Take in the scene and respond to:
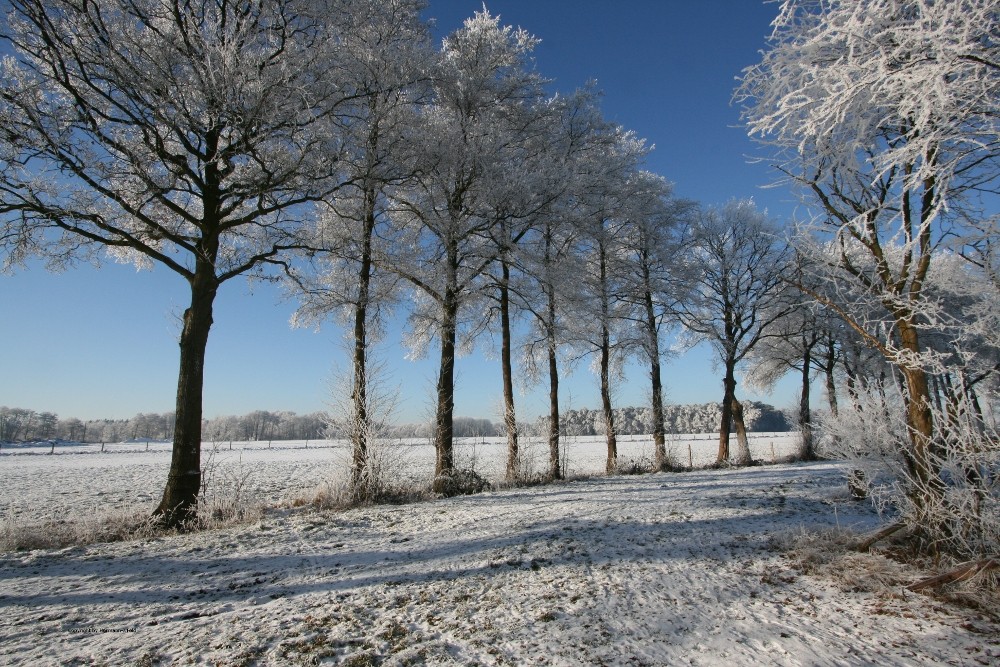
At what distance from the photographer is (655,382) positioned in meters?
16.0

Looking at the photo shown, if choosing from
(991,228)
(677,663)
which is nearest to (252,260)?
(677,663)

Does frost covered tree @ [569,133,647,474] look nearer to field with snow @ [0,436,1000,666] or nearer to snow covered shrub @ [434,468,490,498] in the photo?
snow covered shrub @ [434,468,490,498]

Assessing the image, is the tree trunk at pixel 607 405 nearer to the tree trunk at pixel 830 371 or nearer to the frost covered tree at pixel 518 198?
the frost covered tree at pixel 518 198

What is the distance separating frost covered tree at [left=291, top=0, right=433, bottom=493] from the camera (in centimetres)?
903

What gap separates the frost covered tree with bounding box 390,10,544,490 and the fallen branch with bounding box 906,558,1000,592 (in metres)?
7.66

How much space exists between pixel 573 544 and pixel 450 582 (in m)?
1.67

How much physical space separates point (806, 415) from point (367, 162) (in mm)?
19662

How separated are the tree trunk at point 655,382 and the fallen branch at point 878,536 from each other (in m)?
10.2

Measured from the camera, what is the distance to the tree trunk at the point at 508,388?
11586mm

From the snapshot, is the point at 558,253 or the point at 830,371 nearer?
the point at 558,253

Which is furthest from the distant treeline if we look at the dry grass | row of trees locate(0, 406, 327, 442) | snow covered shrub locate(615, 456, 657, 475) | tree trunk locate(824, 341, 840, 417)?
the dry grass

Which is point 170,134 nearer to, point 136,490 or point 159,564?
point 159,564

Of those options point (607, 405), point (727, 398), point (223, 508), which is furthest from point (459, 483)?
point (727, 398)

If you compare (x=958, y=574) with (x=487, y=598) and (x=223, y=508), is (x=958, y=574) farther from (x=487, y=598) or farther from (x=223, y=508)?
(x=223, y=508)
